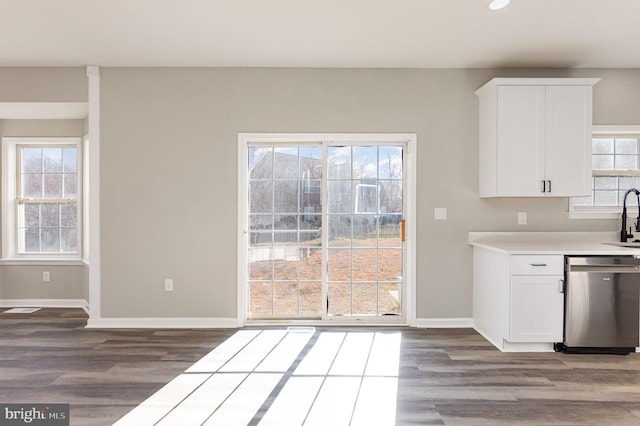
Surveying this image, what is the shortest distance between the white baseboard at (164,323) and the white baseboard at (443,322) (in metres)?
1.84

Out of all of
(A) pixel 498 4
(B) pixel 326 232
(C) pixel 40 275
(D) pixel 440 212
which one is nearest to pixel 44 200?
(C) pixel 40 275

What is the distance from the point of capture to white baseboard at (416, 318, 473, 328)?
4.22 metres

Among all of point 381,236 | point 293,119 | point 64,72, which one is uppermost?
point 64,72

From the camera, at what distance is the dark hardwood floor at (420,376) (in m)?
2.51

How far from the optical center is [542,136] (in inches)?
150

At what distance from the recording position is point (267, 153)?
435 centimetres

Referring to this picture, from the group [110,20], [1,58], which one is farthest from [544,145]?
[1,58]

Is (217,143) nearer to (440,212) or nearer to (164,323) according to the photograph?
(164,323)

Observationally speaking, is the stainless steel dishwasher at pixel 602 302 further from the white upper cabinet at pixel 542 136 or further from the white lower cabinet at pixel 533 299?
the white upper cabinet at pixel 542 136

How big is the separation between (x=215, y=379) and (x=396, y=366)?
1319 millimetres

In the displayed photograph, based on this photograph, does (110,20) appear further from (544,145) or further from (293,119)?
(544,145)

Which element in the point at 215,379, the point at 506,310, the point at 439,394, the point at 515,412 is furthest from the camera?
the point at 506,310

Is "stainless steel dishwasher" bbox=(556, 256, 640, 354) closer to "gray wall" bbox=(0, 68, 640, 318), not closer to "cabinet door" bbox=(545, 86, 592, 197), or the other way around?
"cabinet door" bbox=(545, 86, 592, 197)

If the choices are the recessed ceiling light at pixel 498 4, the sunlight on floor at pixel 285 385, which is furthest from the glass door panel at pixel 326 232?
the recessed ceiling light at pixel 498 4
